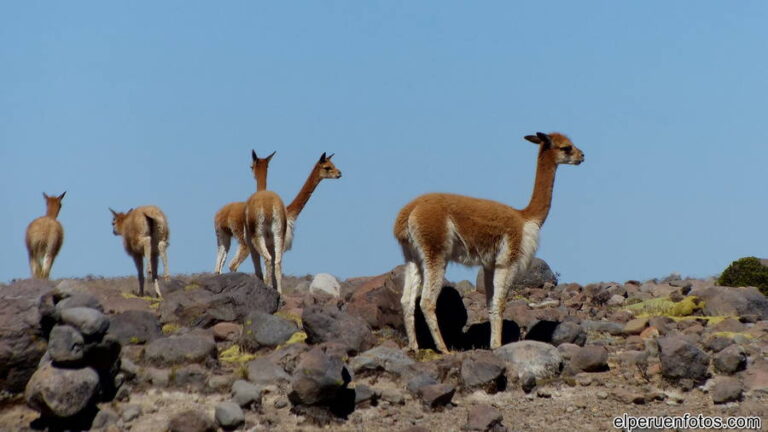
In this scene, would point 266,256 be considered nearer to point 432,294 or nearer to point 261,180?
point 261,180

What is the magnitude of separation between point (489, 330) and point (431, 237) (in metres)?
2.39

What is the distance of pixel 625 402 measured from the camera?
1306 cm

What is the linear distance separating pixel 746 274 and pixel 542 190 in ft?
33.9

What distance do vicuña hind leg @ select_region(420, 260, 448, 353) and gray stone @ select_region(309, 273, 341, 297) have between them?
10204 mm

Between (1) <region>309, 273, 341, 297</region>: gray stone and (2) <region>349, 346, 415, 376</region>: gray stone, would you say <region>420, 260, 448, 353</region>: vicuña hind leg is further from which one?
(1) <region>309, 273, 341, 297</region>: gray stone

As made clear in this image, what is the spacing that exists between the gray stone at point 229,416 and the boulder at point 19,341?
2.48 metres

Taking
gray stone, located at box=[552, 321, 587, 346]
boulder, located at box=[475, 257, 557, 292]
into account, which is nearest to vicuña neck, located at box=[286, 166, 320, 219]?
boulder, located at box=[475, 257, 557, 292]

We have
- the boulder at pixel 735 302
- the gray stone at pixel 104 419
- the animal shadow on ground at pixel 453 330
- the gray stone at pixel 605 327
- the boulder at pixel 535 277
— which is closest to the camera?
the gray stone at pixel 104 419

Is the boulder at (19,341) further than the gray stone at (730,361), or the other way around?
the gray stone at (730,361)

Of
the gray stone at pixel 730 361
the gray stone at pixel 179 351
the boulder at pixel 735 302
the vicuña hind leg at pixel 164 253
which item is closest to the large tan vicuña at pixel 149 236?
the vicuña hind leg at pixel 164 253

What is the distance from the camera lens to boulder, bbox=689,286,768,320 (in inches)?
799

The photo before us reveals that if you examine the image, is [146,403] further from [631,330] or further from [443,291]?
[631,330]

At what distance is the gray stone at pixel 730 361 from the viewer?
46.9 ft

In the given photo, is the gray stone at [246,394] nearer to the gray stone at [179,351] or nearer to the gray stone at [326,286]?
the gray stone at [179,351]
